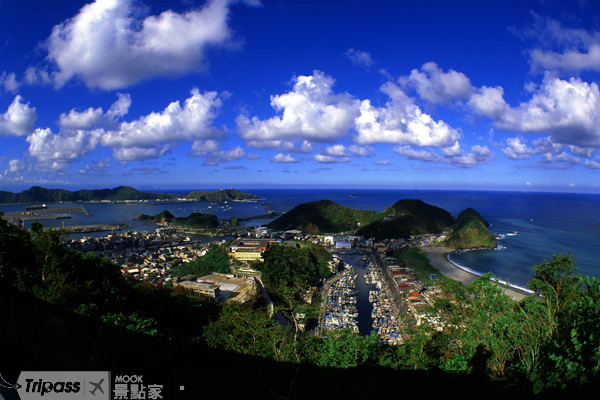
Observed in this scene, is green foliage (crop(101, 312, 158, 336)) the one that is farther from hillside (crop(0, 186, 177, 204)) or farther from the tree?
hillside (crop(0, 186, 177, 204))

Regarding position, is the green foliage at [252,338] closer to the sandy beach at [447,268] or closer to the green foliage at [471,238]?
the sandy beach at [447,268]

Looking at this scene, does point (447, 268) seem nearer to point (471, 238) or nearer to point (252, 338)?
point (471, 238)

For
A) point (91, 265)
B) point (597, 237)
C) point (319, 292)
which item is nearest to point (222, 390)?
point (91, 265)

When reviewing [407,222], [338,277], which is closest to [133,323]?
[338,277]

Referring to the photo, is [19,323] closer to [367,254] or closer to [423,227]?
[367,254]

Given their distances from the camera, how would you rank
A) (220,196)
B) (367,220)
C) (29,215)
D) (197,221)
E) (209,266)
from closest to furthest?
(209,266)
(367,220)
(197,221)
(29,215)
(220,196)

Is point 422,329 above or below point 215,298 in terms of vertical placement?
above
